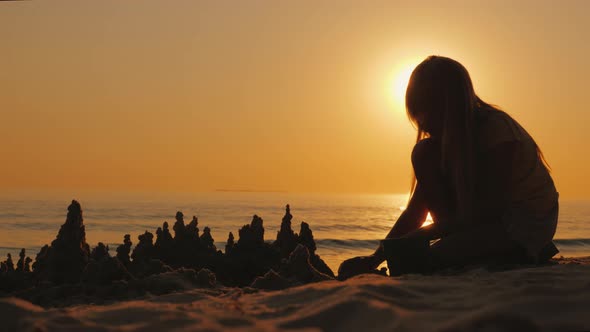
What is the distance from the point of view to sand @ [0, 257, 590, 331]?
2.18 metres

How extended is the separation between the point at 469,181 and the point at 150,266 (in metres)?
2.50

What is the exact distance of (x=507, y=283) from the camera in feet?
9.86

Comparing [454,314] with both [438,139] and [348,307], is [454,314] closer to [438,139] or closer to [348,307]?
[348,307]

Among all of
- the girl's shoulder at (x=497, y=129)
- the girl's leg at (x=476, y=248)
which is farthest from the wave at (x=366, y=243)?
the girl's shoulder at (x=497, y=129)

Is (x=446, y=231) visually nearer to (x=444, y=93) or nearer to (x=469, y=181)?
(x=469, y=181)

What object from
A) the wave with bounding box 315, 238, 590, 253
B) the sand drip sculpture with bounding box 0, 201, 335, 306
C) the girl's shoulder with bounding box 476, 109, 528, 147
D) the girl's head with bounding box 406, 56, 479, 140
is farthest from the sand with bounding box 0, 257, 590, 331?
the wave with bounding box 315, 238, 590, 253

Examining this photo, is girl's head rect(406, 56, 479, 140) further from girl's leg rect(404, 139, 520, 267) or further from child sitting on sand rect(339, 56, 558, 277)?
girl's leg rect(404, 139, 520, 267)

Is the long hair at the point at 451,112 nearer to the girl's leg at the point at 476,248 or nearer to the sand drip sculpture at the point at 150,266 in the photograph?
the girl's leg at the point at 476,248

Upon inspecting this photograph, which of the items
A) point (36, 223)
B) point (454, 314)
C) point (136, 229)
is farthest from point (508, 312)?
point (36, 223)

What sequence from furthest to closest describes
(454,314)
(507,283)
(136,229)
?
(136,229), (507,283), (454,314)

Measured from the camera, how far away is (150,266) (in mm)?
4762

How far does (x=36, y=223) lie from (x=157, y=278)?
2549cm

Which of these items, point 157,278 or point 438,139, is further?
point 438,139

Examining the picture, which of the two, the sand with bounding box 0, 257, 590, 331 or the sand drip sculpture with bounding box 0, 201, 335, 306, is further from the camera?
the sand drip sculpture with bounding box 0, 201, 335, 306
